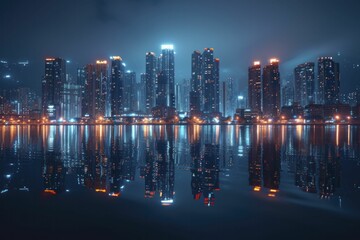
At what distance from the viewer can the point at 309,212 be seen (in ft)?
28.0

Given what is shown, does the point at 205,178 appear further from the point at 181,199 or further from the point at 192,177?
the point at 181,199

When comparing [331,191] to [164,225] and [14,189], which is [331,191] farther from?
[14,189]

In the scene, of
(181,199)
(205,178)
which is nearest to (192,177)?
(205,178)

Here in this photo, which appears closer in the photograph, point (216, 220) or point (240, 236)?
point (240, 236)

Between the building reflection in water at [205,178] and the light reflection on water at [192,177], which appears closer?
the building reflection in water at [205,178]

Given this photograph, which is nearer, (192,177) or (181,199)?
(181,199)

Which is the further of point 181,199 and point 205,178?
point 205,178

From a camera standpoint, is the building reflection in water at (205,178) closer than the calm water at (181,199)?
No

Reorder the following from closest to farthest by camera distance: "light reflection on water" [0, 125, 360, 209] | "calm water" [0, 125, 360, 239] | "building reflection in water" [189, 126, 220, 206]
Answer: "calm water" [0, 125, 360, 239] < "building reflection in water" [189, 126, 220, 206] < "light reflection on water" [0, 125, 360, 209]

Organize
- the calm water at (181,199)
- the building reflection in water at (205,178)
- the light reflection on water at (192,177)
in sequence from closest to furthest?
the calm water at (181,199)
the building reflection in water at (205,178)
the light reflection on water at (192,177)

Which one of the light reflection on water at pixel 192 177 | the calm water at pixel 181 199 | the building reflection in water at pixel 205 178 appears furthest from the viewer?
the light reflection on water at pixel 192 177

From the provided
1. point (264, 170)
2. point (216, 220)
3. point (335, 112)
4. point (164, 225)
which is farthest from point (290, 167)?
point (335, 112)

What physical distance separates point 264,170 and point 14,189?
37.1ft

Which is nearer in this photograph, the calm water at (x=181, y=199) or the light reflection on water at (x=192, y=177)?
the calm water at (x=181, y=199)
